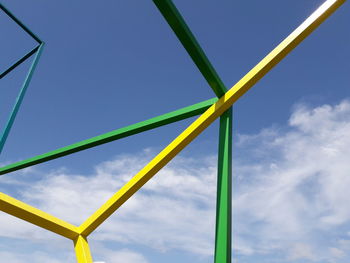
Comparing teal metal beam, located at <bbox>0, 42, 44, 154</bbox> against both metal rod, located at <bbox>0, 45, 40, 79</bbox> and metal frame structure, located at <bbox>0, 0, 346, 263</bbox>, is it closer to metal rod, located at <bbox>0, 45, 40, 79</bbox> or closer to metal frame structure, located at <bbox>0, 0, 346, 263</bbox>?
metal rod, located at <bbox>0, 45, 40, 79</bbox>

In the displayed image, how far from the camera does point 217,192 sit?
134 inches

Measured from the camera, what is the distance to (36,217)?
4.01 m

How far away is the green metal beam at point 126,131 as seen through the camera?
12.9 feet

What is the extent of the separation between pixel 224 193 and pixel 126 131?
169 cm

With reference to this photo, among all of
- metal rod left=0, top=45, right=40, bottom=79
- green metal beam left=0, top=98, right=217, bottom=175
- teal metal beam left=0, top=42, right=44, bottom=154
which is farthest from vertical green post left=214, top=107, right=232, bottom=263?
metal rod left=0, top=45, right=40, bottom=79

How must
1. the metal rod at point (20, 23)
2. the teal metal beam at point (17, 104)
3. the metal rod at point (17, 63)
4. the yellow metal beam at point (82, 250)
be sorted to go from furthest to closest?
the metal rod at point (20, 23)
the metal rod at point (17, 63)
the teal metal beam at point (17, 104)
the yellow metal beam at point (82, 250)

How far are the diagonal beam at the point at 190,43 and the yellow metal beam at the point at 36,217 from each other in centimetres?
259

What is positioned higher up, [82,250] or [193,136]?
[193,136]

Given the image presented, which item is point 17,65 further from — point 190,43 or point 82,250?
point 190,43

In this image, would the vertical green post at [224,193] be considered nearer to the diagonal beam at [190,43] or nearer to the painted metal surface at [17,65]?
the diagonal beam at [190,43]

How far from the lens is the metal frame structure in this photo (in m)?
3.21

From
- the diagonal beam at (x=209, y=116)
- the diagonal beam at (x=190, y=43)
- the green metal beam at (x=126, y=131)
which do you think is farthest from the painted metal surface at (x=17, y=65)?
the diagonal beam at (x=190, y=43)

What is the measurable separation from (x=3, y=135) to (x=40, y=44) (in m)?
2.87

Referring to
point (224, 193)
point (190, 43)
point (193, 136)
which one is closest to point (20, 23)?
point (190, 43)
